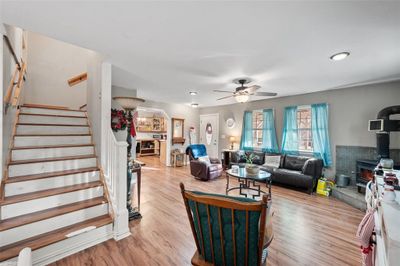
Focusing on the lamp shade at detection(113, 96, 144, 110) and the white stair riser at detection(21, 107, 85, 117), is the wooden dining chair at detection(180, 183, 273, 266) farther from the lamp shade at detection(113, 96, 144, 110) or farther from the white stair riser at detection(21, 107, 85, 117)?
the white stair riser at detection(21, 107, 85, 117)

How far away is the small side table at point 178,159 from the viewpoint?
720 centimetres

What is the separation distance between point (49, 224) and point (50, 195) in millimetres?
342

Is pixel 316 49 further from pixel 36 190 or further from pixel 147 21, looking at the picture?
pixel 36 190

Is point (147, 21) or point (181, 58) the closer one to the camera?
point (147, 21)

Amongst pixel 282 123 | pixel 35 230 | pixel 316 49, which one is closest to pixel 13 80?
pixel 35 230

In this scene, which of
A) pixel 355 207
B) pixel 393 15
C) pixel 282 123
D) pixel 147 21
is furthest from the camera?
pixel 282 123

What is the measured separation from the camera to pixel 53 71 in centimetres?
465

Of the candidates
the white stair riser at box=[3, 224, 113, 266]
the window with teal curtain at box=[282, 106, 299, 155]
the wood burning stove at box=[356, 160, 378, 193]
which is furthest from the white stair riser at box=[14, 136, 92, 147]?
the wood burning stove at box=[356, 160, 378, 193]

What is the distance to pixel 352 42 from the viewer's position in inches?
82.9

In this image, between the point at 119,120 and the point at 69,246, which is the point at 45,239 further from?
the point at 119,120

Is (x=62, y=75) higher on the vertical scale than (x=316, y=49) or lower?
higher

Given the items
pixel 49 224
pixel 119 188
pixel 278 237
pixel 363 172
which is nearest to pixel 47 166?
pixel 49 224

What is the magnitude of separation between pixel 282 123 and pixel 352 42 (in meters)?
3.55

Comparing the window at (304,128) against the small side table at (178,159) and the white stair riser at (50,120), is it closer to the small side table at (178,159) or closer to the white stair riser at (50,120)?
the small side table at (178,159)
